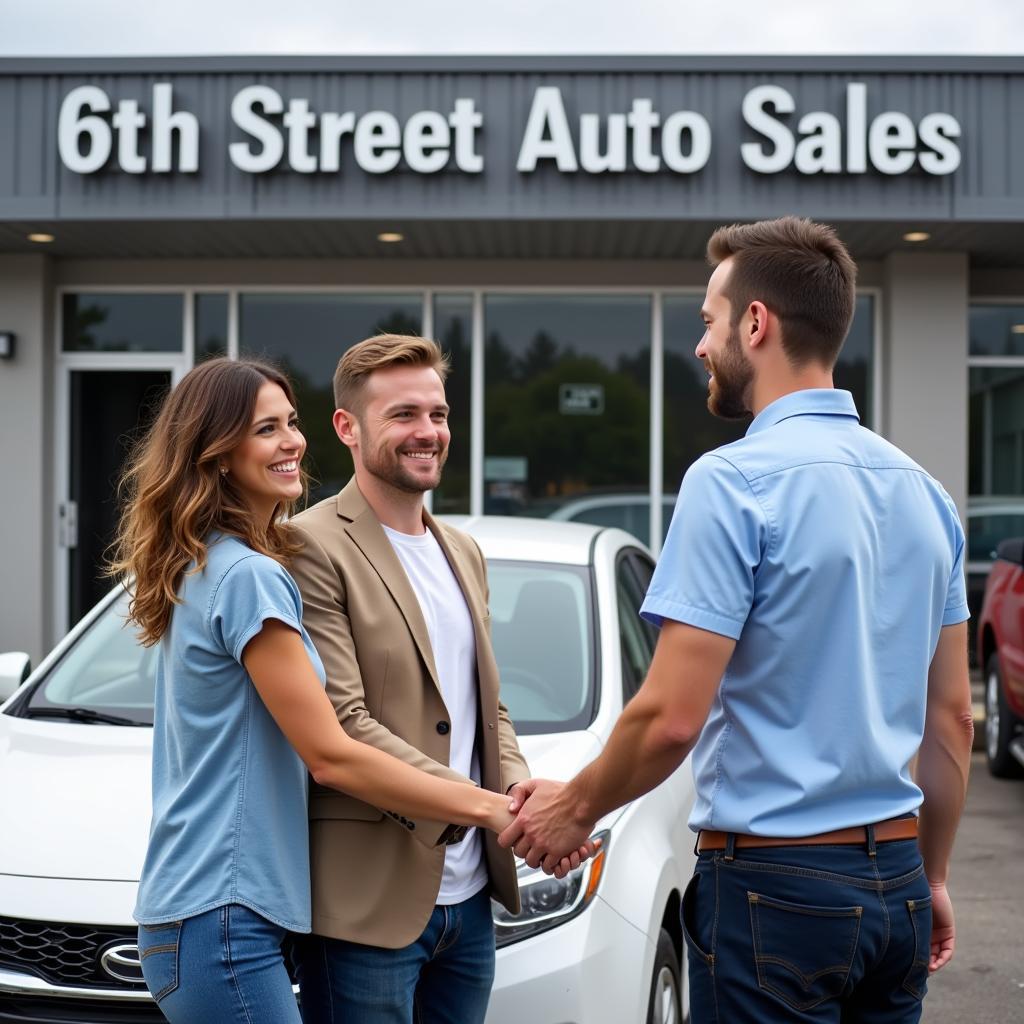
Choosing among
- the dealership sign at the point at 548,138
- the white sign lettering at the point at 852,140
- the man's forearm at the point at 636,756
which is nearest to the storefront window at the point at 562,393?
the dealership sign at the point at 548,138

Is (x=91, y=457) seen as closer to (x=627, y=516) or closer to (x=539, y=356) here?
(x=539, y=356)

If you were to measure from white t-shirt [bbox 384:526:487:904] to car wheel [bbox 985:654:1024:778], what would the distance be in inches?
238

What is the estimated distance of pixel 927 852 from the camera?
7.57 feet

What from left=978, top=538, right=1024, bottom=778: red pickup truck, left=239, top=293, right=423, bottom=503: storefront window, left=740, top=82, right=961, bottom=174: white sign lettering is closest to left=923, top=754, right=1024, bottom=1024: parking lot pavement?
left=978, top=538, right=1024, bottom=778: red pickup truck

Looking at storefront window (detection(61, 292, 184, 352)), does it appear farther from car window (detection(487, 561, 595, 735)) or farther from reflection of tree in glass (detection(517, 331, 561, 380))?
car window (detection(487, 561, 595, 735))

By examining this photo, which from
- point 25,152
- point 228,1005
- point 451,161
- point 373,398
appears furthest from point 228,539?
point 25,152

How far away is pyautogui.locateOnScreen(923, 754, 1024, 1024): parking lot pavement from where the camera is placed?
13.9 ft

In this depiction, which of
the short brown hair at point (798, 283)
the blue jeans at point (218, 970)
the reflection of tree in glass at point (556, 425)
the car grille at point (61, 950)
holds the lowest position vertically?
the car grille at point (61, 950)

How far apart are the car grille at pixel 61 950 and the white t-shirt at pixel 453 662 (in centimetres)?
82

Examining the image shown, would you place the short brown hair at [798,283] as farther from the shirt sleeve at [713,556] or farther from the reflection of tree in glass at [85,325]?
the reflection of tree in glass at [85,325]

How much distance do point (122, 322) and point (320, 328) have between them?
5.78 ft

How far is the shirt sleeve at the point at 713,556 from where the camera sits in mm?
1876

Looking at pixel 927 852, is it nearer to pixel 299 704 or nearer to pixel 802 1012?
pixel 802 1012

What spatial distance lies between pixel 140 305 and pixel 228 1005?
9645mm
